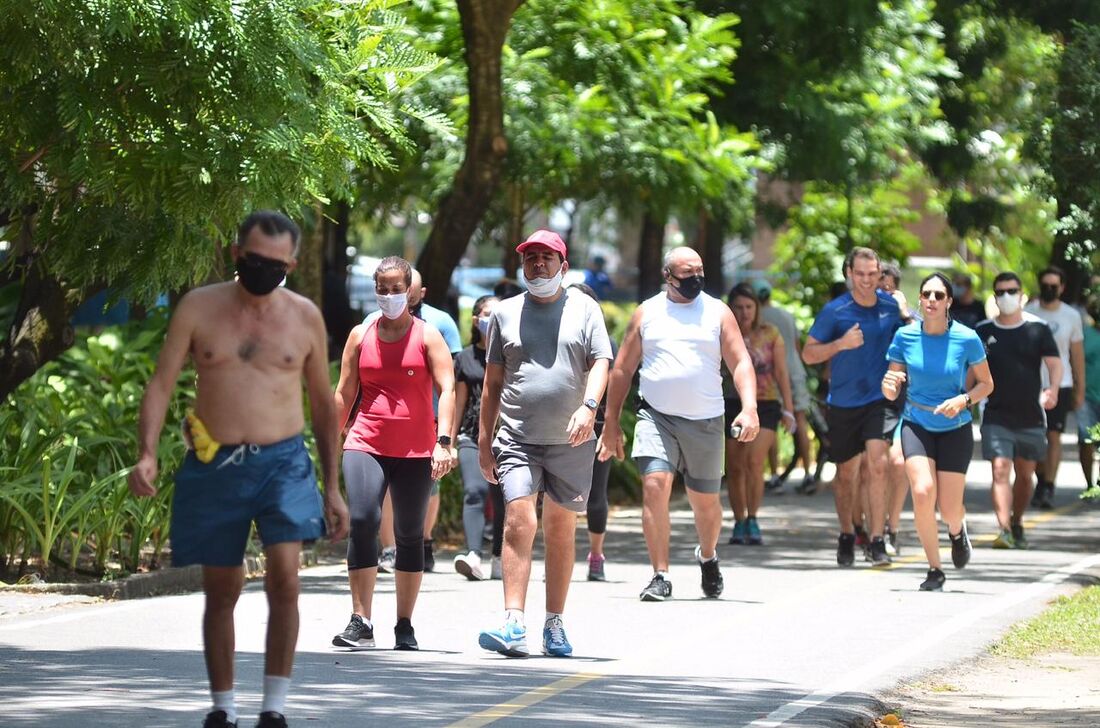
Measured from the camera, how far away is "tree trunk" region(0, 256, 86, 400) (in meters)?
12.5

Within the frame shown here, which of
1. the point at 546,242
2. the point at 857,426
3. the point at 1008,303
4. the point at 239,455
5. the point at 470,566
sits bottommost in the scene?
the point at 470,566

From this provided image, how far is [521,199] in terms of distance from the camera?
69.5 ft

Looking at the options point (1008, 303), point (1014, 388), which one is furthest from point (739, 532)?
point (1008, 303)

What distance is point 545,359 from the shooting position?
938cm

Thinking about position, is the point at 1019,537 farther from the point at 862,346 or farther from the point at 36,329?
the point at 36,329

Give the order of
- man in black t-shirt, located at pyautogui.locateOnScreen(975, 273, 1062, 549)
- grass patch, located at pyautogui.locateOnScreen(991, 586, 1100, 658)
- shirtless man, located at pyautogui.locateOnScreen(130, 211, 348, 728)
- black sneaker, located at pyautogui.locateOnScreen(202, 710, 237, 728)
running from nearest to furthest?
black sneaker, located at pyautogui.locateOnScreen(202, 710, 237, 728) → shirtless man, located at pyautogui.locateOnScreen(130, 211, 348, 728) → grass patch, located at pyautogui.locateOnScreen(991, 586, 1100, 658) → man in black t-shirt, located at pyautogui.locateOnScreen(975, 273, 1062, 549)

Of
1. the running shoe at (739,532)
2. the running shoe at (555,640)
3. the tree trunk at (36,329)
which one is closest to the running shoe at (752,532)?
the running shoe at (739,532)

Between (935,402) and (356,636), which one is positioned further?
(935,402)

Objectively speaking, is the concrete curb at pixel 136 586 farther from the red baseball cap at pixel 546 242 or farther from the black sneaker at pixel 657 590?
the red baseball cap at pixel 546 242

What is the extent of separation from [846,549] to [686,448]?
9.24ft

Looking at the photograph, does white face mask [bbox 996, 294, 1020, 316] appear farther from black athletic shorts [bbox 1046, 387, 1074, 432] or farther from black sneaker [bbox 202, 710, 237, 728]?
black sneaker [bbox 202, 710, 237, 728]

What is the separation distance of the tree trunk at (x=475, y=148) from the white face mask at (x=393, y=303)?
690 cm

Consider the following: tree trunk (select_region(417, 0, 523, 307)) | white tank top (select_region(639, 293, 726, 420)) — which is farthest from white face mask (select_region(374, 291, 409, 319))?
tree trunk (select_region(417, 0, 523, 307))

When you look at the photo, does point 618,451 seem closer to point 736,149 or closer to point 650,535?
point 650,535
